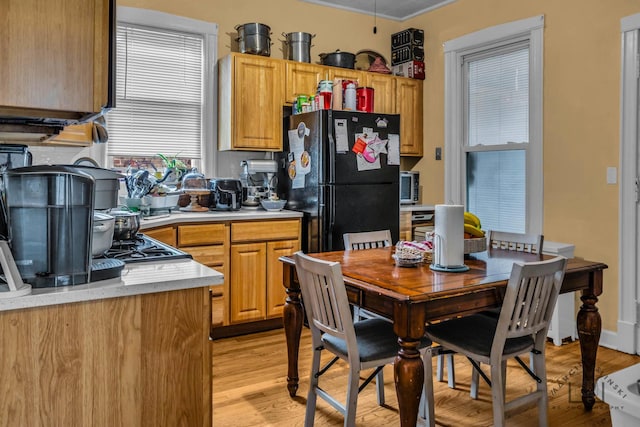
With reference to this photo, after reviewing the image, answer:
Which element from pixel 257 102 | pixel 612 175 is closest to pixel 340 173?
pixel 257 102

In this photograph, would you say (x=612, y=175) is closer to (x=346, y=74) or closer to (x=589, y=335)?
(x=589, y=335)

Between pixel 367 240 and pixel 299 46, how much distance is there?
2121 millimetres

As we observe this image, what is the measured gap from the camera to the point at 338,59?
4.47 m

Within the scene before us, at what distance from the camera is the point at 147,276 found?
4.98 feet

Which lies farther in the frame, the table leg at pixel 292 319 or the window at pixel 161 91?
the window at pixel 161 91

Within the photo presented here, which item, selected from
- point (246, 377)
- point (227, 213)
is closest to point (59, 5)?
point (246, 377)

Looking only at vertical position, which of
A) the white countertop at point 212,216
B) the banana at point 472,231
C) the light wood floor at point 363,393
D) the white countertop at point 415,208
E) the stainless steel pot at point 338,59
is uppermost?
the stainless steel pot at point 338,59

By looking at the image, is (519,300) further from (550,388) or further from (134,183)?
(134,183)

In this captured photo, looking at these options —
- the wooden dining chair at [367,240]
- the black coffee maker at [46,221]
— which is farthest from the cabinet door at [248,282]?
the black coffee maker at [46,221]

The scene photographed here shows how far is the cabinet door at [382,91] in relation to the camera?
4.62 metres

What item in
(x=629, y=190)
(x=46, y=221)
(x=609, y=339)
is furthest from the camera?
(x=609, y=339)

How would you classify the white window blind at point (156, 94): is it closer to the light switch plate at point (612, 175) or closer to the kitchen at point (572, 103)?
the kitchen at point (572, 103)

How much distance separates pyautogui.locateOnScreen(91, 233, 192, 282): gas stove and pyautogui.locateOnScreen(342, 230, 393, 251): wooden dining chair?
118cm

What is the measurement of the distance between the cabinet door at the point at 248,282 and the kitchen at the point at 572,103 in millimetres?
901
